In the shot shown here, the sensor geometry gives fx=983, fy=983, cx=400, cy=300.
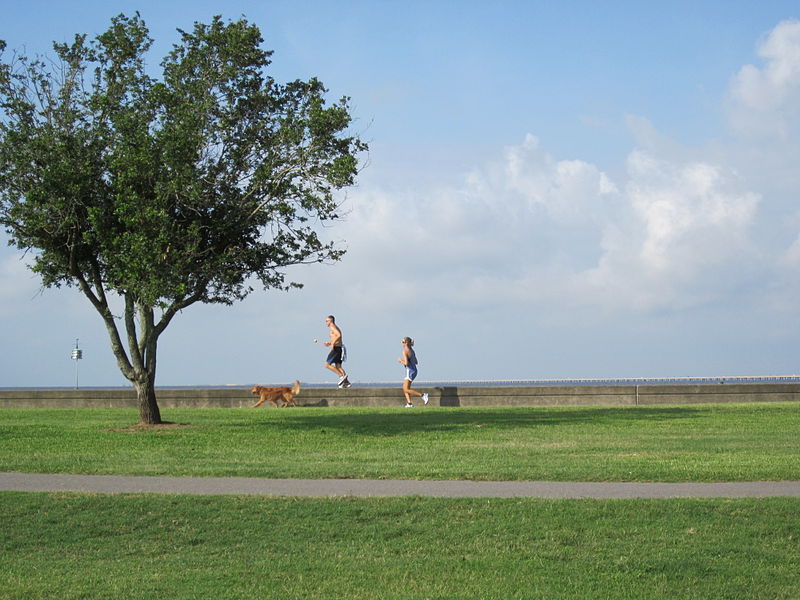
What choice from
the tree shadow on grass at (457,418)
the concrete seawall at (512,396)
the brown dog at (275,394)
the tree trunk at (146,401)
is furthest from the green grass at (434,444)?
the concrete seawall at (512,396)

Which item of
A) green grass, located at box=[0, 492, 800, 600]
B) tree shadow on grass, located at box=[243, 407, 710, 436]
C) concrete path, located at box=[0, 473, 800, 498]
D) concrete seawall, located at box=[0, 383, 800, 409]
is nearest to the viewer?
green grass, located at box=[0, 492, 800, 600]

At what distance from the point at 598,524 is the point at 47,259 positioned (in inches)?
559

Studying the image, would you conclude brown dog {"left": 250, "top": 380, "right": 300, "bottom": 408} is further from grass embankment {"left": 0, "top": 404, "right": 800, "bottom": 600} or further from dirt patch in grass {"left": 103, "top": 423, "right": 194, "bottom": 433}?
grass embankment {"left": 0, "top": 404, "right": 800, "bottom": 600}

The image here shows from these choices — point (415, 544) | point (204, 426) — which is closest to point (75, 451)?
point (204, 426)

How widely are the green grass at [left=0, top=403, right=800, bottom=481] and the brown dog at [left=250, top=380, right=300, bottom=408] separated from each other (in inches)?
55.6

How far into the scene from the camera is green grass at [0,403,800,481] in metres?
12.7

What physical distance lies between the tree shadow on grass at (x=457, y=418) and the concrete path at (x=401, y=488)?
6.54 meters

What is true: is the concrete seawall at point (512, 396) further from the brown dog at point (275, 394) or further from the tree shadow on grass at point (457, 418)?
the tree shadow on grass at point (457, 418)

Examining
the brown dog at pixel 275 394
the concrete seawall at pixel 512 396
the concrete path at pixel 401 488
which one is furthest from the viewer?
the concrete seawall at pixel 512 396

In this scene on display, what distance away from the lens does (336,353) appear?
27.4m

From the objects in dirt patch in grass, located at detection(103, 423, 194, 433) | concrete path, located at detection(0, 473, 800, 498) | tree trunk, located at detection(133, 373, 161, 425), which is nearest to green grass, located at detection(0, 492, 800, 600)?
concrete path, located at detection(0, 473, 800, 498)

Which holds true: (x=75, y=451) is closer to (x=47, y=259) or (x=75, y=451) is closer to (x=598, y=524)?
(x=47, y=259)

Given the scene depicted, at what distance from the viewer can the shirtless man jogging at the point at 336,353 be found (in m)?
27.0

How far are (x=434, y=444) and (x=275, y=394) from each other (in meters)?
10.6
